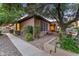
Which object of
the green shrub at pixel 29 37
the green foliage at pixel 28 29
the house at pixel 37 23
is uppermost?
→ the house at pixel 37 23

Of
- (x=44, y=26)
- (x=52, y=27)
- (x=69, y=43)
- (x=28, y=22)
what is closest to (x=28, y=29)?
(x=28, y=22)

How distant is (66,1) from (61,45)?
677 millimetres

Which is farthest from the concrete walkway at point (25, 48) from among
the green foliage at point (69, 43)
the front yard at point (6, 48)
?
the green foliage at point (69, 43)

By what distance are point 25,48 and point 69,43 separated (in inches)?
26.7

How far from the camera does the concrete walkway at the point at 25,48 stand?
147 inches

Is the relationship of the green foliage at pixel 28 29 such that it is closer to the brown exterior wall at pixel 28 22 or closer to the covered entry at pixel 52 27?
the brown exterior wall at pixel 28 22

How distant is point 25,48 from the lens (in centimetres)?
379

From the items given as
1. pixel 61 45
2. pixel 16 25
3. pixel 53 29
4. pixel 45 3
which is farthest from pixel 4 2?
pixel 61 45

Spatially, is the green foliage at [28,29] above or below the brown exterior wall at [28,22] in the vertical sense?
below

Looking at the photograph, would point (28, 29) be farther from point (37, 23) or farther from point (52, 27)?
point (52, 27)

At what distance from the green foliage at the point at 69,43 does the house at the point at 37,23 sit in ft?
0.73

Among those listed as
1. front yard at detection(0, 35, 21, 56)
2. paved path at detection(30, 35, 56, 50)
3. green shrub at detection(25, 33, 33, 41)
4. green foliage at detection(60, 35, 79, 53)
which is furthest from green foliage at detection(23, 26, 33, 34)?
green foliage at detection(60, 35, 79, 53)

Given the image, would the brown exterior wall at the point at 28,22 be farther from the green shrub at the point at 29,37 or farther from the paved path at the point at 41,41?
the paved path at the point at 41,41

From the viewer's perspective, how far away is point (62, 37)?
3.77 meters
